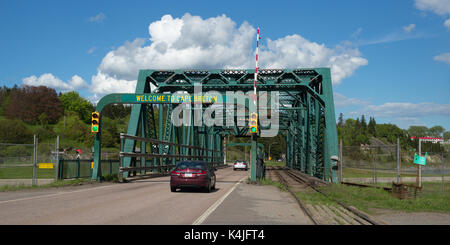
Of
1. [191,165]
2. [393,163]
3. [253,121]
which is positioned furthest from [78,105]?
[393,163]

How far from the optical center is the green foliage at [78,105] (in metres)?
137

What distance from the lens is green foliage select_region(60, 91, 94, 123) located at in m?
137

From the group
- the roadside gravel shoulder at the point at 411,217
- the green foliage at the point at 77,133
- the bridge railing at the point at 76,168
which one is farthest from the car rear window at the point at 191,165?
the green foliage at the point at 77,133

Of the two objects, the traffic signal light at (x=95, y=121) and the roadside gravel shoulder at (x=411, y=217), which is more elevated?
the traffic signal light at (x=95, y=121)

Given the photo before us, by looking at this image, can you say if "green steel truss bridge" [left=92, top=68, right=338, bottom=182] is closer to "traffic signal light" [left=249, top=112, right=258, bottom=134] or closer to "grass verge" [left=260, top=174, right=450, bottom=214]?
"traffic signal light" [left=249, top=112, right=258, bottom=134]

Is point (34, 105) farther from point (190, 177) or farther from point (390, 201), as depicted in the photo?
point (390, 201)

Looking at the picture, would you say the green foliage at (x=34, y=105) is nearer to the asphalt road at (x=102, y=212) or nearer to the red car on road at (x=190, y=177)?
the red car on road at (x=190, y=177)

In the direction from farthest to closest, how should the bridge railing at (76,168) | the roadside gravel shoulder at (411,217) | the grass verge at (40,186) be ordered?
the bridge railing at (76,168) → the grass verge at (40,186) → the roadside gravel shoulder at (411,217)

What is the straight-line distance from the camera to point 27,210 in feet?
33.9

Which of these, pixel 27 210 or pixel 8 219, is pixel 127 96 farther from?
pixel 8 219

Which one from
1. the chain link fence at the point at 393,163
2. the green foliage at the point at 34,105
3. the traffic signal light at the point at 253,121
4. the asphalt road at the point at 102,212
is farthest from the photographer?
the green foliage at the point at 34,105

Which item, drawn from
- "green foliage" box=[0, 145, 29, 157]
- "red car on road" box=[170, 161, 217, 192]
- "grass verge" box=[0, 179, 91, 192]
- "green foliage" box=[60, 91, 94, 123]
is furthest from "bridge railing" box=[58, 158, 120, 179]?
"green foliage" box=[60, 91, 94, 123]

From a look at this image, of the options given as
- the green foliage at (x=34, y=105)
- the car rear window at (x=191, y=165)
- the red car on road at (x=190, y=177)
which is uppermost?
the green foliage at (x=34, y=105)
